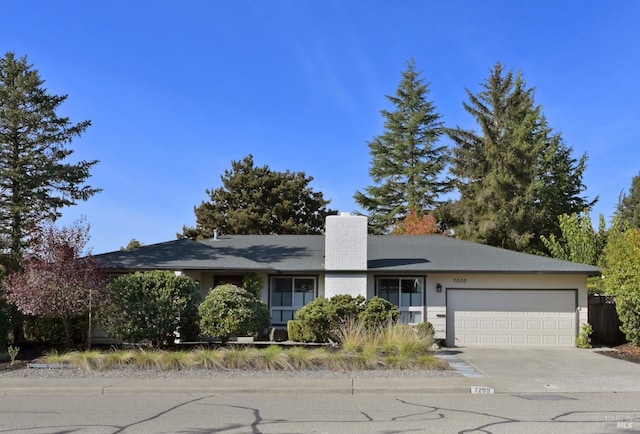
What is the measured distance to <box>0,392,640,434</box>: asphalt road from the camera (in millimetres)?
7891

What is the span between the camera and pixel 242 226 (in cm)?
4366

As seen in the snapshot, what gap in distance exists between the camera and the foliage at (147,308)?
1612cm

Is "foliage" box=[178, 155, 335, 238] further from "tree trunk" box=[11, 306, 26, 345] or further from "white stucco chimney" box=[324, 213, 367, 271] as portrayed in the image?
"tree trunk" box=[11, 306, 26, 345]

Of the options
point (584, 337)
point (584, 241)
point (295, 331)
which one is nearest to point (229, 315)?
point (295, 331)

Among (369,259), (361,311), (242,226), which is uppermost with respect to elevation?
(242,226)

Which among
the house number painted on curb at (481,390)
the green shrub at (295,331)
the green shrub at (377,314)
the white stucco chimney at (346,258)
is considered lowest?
the house number painted on curb at (481,390)

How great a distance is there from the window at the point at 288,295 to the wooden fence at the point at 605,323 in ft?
33.5

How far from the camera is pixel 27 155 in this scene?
3272 cm

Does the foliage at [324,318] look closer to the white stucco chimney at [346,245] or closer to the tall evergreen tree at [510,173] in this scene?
the white stucco chimney at [346,245]

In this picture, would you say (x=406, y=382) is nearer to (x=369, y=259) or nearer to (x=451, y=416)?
(x=451, y=416)

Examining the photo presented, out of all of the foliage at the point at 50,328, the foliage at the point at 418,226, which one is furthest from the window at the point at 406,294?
the foliage at the point at 418,226

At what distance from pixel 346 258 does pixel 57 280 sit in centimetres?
952

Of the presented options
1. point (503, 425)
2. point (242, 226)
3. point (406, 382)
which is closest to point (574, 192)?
point (242, 226)

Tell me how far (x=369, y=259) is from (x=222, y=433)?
1487 cm
